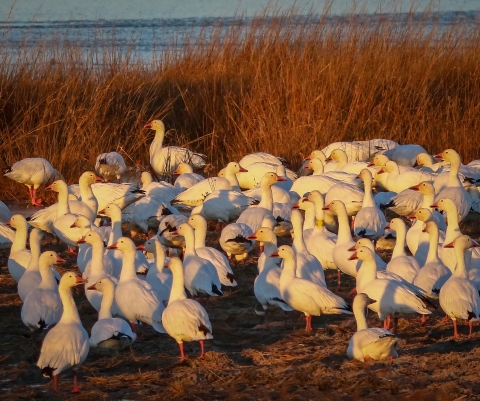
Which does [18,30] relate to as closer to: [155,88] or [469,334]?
[155,88]

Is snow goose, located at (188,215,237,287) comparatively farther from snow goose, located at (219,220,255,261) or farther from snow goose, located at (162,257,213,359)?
snow goose, located at (162,257,213,359)

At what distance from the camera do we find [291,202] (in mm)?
11266

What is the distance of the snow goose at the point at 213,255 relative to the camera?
27.2 feet

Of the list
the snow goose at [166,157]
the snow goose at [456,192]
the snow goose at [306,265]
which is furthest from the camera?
the snow goose at [166,157]

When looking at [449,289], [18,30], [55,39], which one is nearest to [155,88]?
[55,39]

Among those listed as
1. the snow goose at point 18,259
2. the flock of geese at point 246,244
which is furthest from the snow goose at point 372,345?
the snow goose at point 18,259

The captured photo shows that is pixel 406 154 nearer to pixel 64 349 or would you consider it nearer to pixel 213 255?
pixel 213 255

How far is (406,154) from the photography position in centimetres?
1318

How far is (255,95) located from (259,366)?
8.41 meters

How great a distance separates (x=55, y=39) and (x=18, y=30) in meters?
18.5

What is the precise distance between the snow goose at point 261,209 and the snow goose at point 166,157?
297cm

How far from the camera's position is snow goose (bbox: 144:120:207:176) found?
43.9ft

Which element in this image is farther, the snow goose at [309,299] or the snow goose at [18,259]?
the snow goose at [18,259]

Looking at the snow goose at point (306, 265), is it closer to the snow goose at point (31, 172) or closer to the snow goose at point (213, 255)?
the snow goose at point (213, 255)
